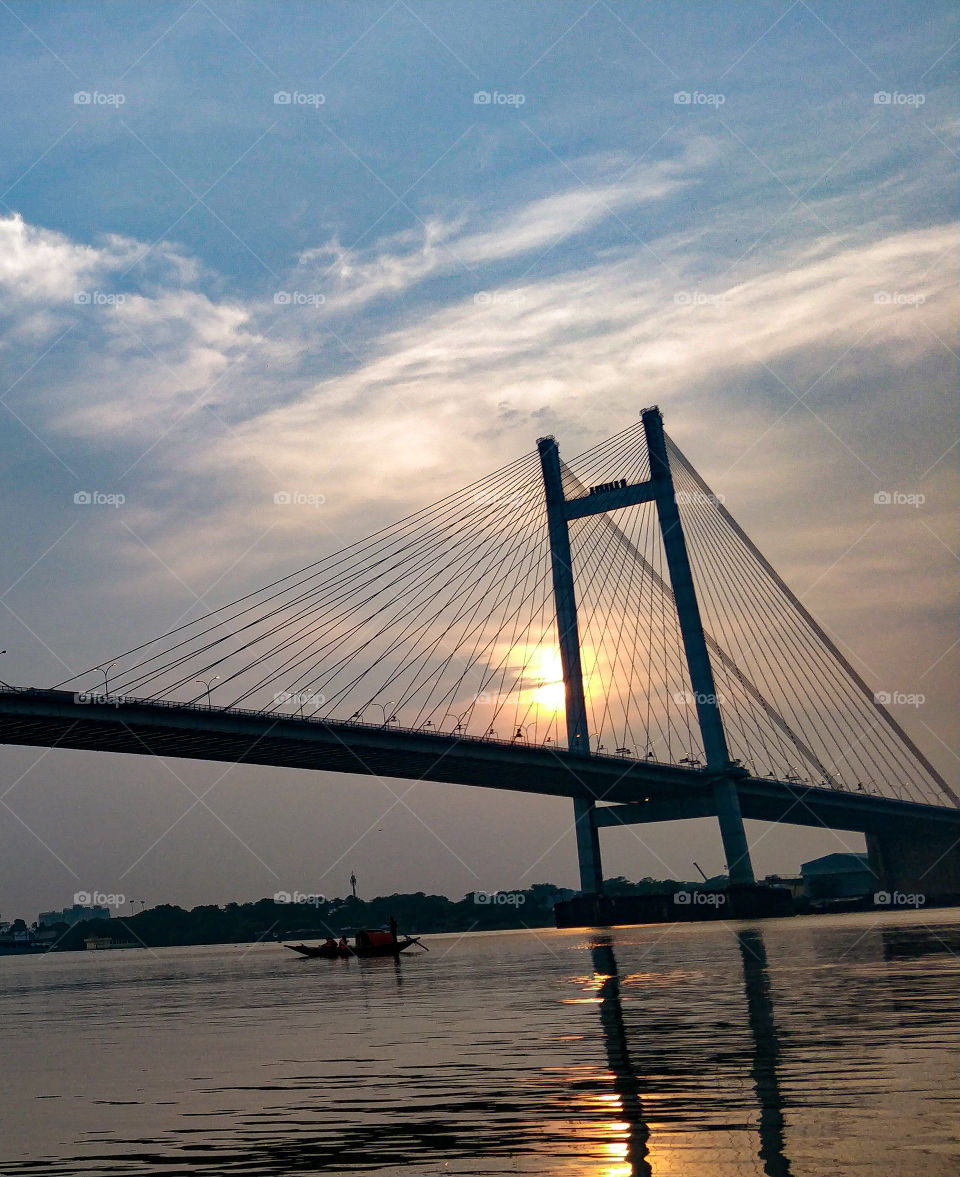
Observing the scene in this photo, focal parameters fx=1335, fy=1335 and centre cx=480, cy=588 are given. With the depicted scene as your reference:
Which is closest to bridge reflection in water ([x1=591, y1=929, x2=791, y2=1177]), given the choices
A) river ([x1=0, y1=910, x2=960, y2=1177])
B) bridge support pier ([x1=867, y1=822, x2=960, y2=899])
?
river ([x1=0, y1=910, x2=960, y2=1177])

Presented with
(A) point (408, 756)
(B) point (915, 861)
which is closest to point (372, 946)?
(A) point (408, 756)

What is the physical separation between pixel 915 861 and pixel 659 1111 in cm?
13205

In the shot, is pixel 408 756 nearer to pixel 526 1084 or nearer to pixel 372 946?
pixel 372 946

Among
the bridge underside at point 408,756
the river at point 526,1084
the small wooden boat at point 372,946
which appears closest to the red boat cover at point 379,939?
the small wooden boat at point 372,946

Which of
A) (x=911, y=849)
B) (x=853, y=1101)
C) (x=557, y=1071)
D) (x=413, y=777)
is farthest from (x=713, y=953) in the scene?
(x=911, y=849)

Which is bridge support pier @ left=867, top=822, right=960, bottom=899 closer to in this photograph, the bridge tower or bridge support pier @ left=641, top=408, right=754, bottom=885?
the bridge tower

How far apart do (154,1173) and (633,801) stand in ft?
320

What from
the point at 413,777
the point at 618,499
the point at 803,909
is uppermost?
the point at 618,499

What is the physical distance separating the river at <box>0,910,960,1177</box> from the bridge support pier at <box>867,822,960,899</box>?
102m

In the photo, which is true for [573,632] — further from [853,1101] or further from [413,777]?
[853,1101]

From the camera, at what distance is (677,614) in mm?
99938

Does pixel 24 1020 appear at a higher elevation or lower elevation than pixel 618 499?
lower

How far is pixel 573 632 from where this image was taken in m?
98.3

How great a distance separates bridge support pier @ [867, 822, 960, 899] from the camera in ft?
454
